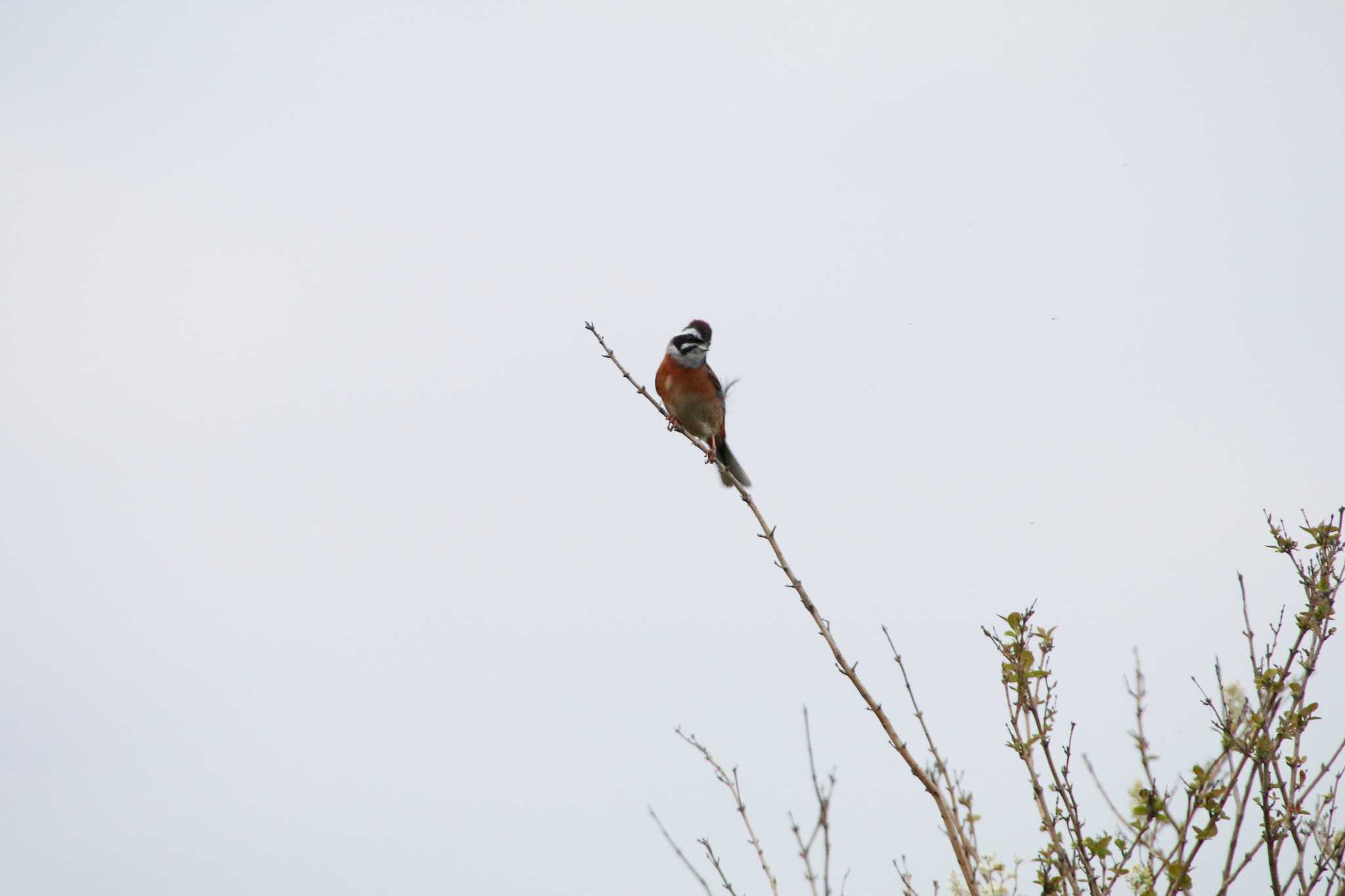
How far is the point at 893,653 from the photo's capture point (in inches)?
156

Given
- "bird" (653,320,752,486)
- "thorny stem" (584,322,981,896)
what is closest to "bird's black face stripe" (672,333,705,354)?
"bird" (653,320,752,486)

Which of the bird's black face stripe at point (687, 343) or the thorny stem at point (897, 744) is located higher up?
the bird's black face stripe at point (687, 343)

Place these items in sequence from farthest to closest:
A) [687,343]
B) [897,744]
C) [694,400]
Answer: [687,343], [694,400], [897,744]

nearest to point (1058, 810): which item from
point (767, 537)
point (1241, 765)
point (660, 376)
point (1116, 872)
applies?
point (1116, 872)

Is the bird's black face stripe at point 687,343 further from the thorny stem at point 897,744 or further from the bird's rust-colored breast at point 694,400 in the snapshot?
the thorny stem at point 897,744

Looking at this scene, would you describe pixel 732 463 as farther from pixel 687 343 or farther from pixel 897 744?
pixel 897 744

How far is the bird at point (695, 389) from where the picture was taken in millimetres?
10688

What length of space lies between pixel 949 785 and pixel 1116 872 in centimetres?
54

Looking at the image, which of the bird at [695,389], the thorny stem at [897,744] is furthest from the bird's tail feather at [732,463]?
the thorny stem at [897,744]

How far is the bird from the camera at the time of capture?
10688 millimetres

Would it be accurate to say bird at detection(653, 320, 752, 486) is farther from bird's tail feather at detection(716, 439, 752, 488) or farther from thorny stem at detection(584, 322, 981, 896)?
thorny stem at detection(584, 322, 981, 896)

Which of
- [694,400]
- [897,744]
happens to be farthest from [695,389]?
[897,744]

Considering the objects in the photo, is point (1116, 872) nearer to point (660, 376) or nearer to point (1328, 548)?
point (1328, 548)

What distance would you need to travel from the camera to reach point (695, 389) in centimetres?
1075
